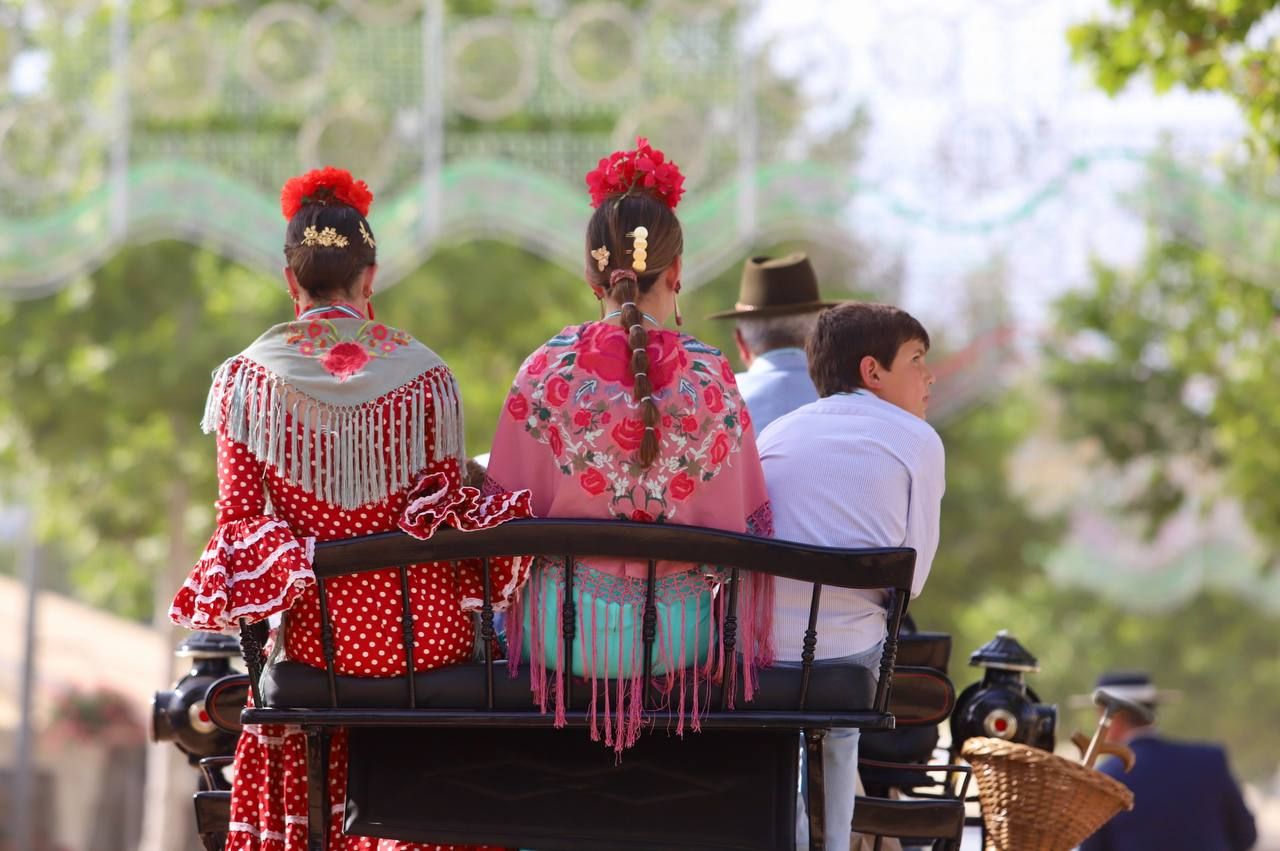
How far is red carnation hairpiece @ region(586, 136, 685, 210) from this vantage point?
360cm

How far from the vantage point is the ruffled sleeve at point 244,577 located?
10.7ft

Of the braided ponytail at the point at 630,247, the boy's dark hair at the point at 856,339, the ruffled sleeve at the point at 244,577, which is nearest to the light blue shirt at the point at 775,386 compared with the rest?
the boy's dark hair at the point at 856,339

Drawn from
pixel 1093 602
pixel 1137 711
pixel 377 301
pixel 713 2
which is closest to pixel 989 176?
pixel 713 2

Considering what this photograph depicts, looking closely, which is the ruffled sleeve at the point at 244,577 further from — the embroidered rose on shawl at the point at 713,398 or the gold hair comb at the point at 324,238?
the embroidered rose on shawl at the point at 713,398

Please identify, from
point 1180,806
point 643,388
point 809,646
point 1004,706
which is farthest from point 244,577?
point 1180,806

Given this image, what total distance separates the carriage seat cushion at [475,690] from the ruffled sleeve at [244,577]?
0.17 m

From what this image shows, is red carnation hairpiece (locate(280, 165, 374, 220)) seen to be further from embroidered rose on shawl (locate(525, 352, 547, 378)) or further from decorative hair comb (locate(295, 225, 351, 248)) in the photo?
embroidered rose on shawl (locate(525, 352, 547, 378))

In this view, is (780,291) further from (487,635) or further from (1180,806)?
(1180,806)

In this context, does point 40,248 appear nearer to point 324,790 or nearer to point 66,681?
point 66,681

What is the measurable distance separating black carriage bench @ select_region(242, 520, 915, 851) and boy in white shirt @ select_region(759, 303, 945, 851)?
19 cm

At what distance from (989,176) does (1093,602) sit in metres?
19.4

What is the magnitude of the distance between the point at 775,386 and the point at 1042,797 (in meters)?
1.43

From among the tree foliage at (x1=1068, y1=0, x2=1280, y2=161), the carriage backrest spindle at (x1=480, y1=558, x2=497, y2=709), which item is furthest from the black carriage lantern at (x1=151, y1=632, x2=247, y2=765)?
the tree foliage at (x1=1068, y1=0, x2=1280, y2=161)

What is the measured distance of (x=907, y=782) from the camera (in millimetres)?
4543
